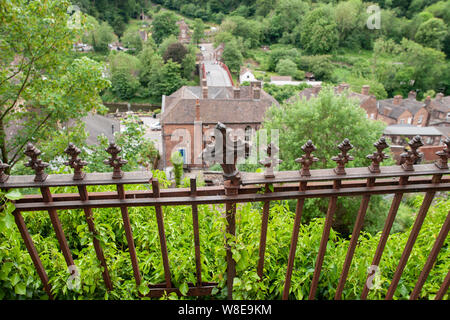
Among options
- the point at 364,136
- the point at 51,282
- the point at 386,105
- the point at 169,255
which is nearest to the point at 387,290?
the point at 169,255

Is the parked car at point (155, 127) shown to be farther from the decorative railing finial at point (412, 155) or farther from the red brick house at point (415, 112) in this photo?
the decorative railing finial at point (412, 155)

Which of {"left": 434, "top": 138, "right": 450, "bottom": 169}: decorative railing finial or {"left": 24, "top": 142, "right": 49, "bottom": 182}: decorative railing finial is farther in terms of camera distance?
{"left": 434, "top": 138, "right": 450, "bottom": 169}: decorative railing finial

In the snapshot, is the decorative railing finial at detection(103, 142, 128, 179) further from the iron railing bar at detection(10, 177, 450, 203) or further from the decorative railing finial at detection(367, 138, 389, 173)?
the decorative railing finial at detection(367, 138, 389, 173)

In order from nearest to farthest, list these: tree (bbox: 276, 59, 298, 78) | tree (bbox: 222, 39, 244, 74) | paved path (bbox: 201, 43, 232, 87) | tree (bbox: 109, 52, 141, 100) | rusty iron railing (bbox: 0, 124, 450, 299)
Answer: rusty iron railing (bbox: 0, 124, 450, 299) < paved path (bbox: 201, 43, 232, 87) < tree (bbox: 109, 52, 141, 100) < tree (bbox: 276, 59, 298, 78) < tree (bbox: 222, 39, 244, 74)

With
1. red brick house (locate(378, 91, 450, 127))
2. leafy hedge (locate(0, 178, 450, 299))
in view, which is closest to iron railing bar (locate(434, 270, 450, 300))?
leafy hedge (locate(0, 178, 450, 299))

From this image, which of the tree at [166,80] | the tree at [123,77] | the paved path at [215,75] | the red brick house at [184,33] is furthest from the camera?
the red brick house at [184,33]

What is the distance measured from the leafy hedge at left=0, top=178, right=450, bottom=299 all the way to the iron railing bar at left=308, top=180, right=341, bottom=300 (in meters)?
0.10

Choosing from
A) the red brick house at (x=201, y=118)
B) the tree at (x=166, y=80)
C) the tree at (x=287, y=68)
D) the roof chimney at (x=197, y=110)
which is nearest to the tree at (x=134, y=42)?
the tree at (x=166, y=80)

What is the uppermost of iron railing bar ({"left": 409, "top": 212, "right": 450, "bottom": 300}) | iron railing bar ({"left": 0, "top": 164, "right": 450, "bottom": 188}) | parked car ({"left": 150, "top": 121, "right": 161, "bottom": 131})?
iron railing bar ({"left": 0, "top": 164, "right": 450, "bottom": 188})

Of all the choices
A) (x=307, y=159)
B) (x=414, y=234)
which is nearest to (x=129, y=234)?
(x=307, y=159)

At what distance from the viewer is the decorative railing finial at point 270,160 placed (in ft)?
6.27

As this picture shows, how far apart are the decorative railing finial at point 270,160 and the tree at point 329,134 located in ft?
32.3

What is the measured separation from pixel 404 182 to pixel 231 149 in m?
1.28

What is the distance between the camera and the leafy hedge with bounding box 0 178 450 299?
93.6 inches
